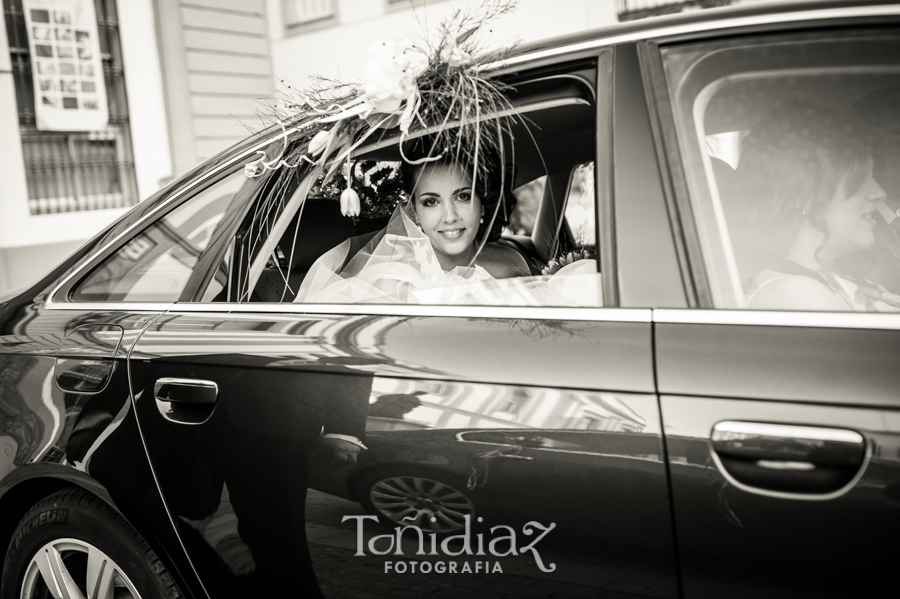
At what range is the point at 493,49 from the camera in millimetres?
1712

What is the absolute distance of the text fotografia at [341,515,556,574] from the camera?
4.26 feet

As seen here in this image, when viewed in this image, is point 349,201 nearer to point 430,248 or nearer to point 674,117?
point 430,248

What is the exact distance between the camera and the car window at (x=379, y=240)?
62.8 inches

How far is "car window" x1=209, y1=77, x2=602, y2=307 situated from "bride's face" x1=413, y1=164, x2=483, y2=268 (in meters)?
0.03

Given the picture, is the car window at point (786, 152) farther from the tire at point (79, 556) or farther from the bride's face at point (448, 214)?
the tire at point (79, 556)

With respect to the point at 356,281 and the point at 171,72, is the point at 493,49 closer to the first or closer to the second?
the point at 356,281

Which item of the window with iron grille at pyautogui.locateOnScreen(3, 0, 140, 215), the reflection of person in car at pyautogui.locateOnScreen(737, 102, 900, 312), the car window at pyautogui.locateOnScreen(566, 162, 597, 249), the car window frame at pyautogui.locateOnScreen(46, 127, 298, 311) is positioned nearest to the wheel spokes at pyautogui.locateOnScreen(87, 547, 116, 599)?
the car window frame at pyautogui.locateOnScreen(46, 127, 298, 311)

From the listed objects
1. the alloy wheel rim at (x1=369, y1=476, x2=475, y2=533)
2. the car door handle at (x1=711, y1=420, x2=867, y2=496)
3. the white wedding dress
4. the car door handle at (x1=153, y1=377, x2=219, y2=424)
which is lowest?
the alloy wheel rim at (x1=369, y1=476, x2=475, y2=533)

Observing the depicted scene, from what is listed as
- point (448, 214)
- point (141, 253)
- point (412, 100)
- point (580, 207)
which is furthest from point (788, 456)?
point (141, 253)

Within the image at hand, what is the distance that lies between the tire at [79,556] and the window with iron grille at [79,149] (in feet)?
20.8

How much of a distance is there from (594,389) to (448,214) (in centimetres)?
106

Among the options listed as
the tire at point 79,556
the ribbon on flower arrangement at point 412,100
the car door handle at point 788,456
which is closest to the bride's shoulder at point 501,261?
the ribbon on flower arrangement at point 412,100

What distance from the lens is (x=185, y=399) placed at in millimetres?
1652

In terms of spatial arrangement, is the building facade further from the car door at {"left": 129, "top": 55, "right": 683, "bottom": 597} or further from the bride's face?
the car door at {"left": 129, "top": 55, "right": 683, "bottom": 597}
